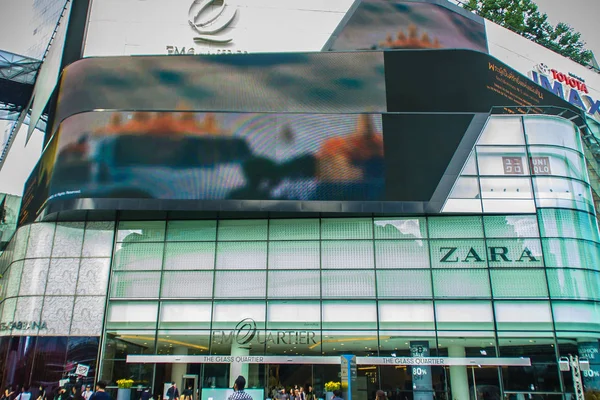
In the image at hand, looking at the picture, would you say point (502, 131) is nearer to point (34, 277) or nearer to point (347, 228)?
point (347, 228)

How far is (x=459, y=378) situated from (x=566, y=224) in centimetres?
898

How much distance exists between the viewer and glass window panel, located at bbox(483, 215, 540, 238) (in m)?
24.5

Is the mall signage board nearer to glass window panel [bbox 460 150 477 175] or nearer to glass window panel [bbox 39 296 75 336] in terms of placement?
glass window panel [bbox 39 296 75 336]

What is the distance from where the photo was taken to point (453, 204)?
24.8 meters

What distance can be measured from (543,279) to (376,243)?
25.4ft

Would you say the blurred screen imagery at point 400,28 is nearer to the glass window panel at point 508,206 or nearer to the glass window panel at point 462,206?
the glass window panel at point 462,206

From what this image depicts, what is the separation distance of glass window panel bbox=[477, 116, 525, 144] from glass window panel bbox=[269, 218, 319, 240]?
9381 millimetres

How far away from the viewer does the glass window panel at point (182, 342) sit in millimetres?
24125

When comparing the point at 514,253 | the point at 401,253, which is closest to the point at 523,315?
the point at 514,253

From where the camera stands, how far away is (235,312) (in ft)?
80.2

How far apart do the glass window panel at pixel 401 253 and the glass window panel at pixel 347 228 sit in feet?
2.69

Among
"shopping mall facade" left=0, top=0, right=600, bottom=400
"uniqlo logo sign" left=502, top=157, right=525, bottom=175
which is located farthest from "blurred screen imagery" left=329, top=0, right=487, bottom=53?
"uniqlo logo sign" left=502, top=157, right=525, bottom=175

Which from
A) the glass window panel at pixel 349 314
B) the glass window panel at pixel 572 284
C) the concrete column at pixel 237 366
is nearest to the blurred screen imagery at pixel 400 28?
the glass window panel at pixel 572 284

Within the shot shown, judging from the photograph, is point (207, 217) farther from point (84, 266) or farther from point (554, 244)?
point (554, 244)
